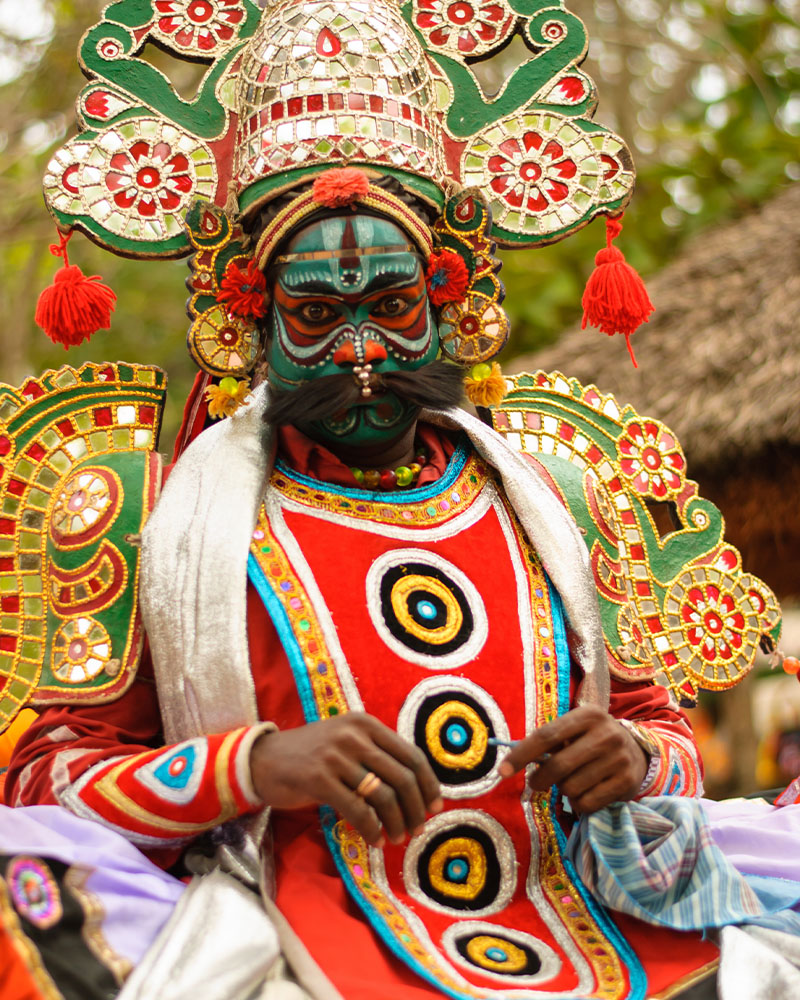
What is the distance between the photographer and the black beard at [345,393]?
239 cm

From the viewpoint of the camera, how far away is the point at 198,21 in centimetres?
275

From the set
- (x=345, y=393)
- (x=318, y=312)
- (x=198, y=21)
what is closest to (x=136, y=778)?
(x=345, y=393)

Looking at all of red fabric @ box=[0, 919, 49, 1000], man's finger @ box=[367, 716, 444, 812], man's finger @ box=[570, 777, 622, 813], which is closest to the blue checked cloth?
man's finger @ box=[570, 777, 622, 813]

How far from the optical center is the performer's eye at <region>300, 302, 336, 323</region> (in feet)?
7.93

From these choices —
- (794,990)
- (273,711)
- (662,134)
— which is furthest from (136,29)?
(662,134)

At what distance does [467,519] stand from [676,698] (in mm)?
707

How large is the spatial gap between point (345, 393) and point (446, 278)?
1.31 ft

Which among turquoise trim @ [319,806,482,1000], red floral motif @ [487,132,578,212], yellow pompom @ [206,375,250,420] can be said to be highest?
red floral motif @ [487,132,578,212]

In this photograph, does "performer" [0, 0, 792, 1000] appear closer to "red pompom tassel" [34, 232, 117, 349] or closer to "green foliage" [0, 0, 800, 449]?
"red pompom tassel" [34, 232, 117, 349]

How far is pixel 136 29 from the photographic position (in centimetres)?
271

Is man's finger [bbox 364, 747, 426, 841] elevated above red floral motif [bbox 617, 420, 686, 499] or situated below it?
below

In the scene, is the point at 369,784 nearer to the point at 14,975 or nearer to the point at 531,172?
the point at 14,975

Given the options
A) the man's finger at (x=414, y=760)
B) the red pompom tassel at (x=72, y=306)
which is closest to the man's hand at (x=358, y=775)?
the man's finger at (x=414, y=760)

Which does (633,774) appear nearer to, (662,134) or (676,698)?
(676,698)
